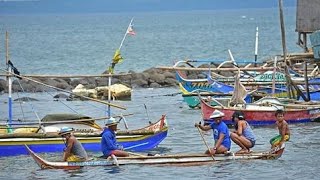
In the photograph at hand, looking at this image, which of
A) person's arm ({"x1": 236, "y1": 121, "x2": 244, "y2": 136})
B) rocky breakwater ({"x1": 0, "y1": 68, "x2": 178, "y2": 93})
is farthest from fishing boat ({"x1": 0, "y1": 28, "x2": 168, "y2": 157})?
rocky breakwater ({"x1": 0, "y1": 68, "x2": 178, "y2": 93})

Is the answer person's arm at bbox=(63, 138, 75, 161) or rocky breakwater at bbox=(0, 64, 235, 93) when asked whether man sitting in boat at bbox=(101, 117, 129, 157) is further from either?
rocky breakwater at bbox=(0, 64, 235, 93)

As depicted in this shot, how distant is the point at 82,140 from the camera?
30.5 metres

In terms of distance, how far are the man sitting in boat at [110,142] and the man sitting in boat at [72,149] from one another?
64 centimetres

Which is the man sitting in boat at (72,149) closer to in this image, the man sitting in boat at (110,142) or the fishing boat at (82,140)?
the man sitting in boat at (110,142)

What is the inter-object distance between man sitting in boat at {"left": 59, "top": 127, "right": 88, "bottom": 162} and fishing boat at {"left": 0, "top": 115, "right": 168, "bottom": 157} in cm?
297

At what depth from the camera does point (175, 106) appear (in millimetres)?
47906

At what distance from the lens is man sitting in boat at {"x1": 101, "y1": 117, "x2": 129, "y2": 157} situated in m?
27.3

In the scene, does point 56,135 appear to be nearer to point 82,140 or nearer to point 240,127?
point 82,140

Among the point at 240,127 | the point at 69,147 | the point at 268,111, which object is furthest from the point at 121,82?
the point at 69,147

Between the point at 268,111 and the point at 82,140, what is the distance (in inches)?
379

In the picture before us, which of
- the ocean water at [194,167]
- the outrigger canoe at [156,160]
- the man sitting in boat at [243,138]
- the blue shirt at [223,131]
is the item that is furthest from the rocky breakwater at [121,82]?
the blue shirt at [223,131]

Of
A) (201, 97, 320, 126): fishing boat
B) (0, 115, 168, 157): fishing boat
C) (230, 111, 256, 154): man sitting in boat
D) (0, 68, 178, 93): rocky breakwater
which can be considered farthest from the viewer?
(0, 68, 178, 93): rocky breakwater

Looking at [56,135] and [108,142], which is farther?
[56,135]

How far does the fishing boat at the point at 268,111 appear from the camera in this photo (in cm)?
3712
